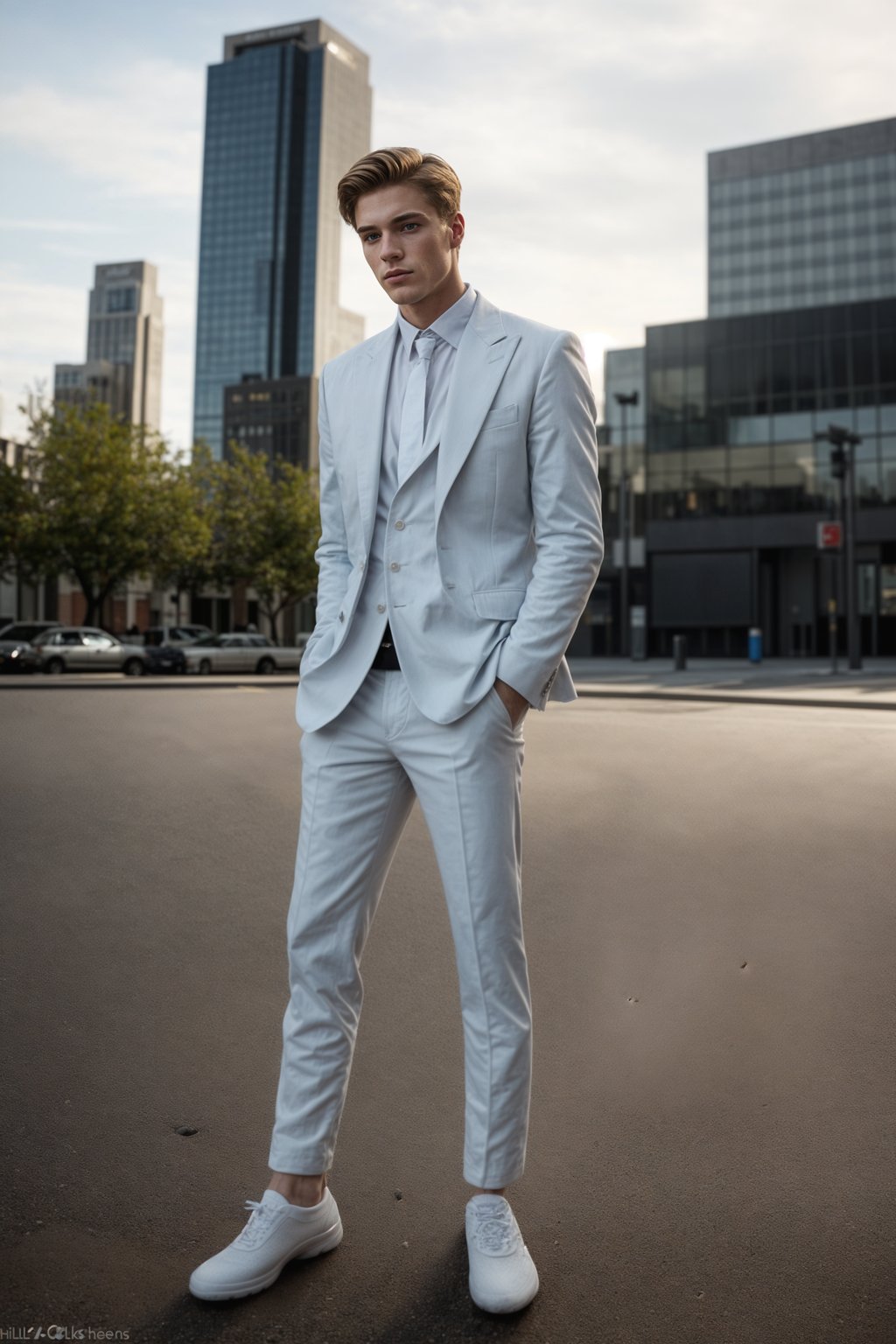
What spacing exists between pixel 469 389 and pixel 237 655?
3585 cm

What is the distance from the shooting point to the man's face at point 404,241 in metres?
2.49

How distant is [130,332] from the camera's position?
191 metres

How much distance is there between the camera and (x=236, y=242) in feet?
541

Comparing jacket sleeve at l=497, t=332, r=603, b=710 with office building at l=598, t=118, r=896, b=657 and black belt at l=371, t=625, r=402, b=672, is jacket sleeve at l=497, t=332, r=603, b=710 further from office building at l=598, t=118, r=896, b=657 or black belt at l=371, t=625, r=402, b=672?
office building at l=598, t=118, r=896, b=657

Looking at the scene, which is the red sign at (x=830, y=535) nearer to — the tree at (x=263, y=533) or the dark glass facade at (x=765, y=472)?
the dark glass facade at (x=765, y=472)

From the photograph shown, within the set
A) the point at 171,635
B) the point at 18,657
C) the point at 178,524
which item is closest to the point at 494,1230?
the point at 18,657

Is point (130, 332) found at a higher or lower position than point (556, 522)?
higher

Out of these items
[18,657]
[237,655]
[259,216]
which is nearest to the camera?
[18,657]

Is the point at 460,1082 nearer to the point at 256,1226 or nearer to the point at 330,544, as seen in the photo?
the point at 256,1226

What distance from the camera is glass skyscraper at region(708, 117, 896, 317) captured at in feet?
334

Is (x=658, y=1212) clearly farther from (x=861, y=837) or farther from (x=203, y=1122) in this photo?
(x=861, y=837)

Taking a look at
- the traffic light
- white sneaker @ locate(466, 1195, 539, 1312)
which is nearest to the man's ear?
white sneaker @ locate(466, 1195, 539, 1312)

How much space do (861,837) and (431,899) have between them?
9.27 feet

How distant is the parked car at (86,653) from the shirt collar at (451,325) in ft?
106
